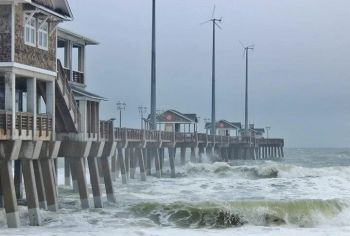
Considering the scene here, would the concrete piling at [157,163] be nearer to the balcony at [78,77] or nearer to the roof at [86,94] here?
the balcony at [78,77]

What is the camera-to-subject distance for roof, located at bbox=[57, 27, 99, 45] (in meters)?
31.6

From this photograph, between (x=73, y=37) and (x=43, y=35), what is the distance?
7430 millimetres

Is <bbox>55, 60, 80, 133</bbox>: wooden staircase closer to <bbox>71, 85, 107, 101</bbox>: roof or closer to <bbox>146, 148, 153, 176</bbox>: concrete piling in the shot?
<bbox>71, 85, 107, 101</bbox>: roof

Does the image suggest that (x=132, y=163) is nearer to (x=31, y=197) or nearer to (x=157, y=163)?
(x=157, y=163)

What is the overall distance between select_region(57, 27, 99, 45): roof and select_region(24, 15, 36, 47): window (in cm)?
648

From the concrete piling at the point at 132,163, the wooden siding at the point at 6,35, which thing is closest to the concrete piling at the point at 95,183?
the wooden siding at the point at 6,35

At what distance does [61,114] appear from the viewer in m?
28.3

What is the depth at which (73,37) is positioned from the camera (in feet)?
108

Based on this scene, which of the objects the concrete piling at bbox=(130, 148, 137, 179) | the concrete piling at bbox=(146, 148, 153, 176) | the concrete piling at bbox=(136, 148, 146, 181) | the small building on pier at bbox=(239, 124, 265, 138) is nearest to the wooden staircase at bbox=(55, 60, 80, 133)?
the concrete piling at bbox=(136, 148, 146, 181)

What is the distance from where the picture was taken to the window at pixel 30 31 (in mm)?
23766

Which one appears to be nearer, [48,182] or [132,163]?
[48,182]

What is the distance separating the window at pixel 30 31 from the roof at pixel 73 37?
21.3ft

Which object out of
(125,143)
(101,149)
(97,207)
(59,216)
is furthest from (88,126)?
(125,143)

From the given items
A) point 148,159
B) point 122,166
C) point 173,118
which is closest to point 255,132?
point 173,118
